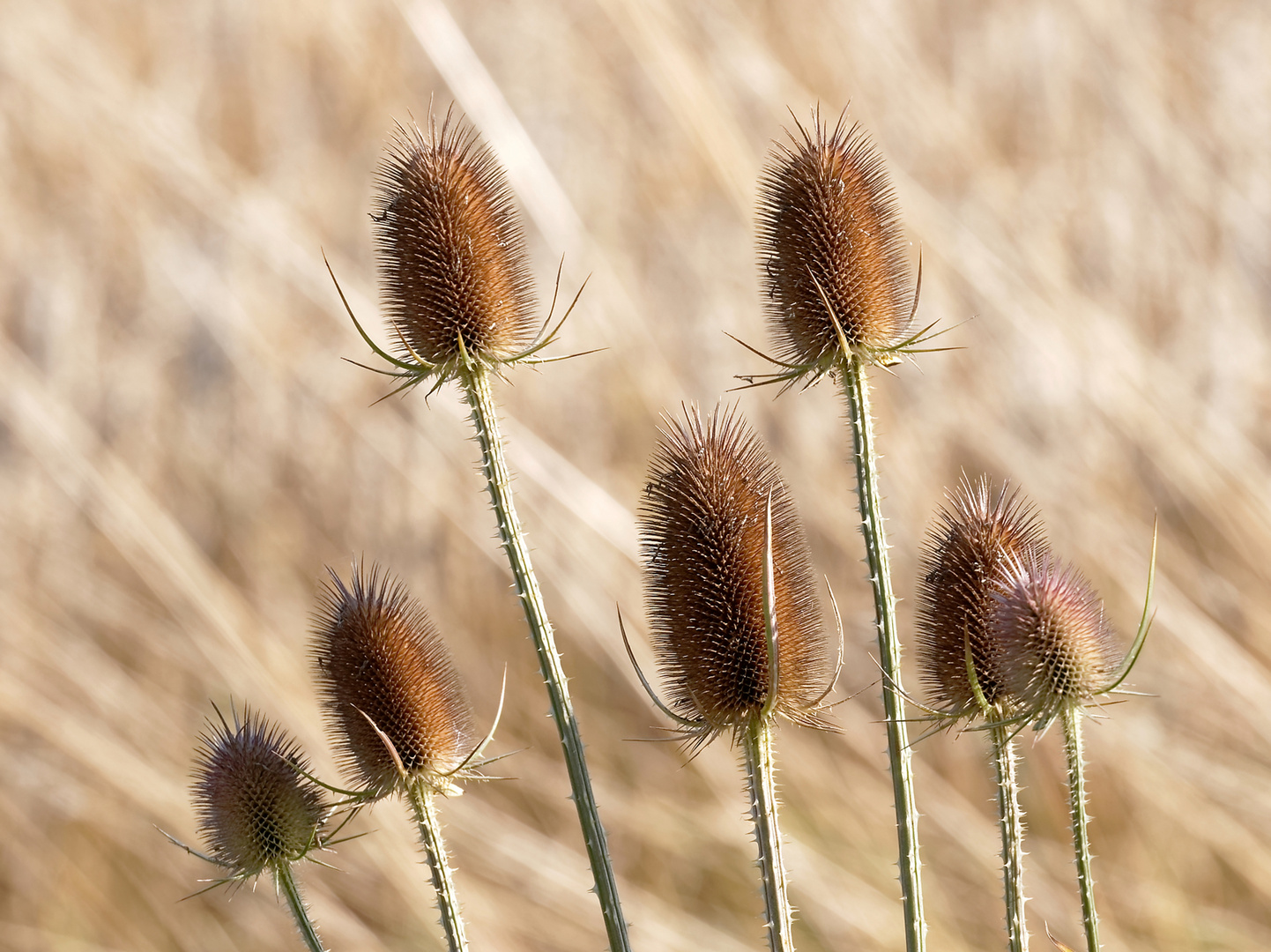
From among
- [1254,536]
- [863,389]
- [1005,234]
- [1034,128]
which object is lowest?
[863,389]

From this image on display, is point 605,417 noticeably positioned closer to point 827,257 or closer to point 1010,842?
point 827,257

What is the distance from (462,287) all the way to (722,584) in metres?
0.43

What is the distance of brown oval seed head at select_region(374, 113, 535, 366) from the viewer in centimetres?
134

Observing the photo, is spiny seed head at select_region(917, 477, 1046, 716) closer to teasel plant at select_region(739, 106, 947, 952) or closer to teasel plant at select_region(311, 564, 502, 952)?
teasel plant at select_region(739, 106, 947, 952)

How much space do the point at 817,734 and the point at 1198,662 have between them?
121 cm

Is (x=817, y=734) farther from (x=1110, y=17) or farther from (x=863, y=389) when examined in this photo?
(x=863, y=389)

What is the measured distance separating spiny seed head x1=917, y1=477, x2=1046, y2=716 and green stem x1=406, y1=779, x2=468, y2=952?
51cm

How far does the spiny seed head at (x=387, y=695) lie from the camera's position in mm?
1269

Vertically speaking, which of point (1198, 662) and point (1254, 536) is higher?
point (1254, 536)

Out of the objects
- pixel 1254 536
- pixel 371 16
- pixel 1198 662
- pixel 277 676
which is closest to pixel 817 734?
pixel 1198 662

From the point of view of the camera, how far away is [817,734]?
416 cm

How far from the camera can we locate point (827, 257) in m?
1.32

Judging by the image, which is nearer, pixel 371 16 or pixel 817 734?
pixel 817 734

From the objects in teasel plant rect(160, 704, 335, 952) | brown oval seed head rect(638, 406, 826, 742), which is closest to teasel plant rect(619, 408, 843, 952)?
brown oval seed head rect(638, 406, 826, 742)
